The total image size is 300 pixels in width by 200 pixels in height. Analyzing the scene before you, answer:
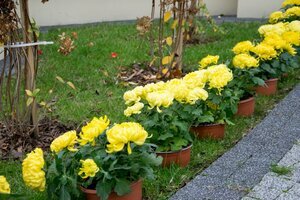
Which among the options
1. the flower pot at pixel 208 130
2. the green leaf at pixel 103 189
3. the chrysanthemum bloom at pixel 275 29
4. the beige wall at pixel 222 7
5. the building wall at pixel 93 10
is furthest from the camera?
the beige wall at pixel 222 7

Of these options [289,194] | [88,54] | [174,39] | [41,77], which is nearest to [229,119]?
[289,194]

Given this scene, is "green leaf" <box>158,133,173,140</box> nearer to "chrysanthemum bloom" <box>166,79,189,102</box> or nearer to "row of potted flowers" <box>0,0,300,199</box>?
"row of potted flowers" <box>0,0,300,199</box>

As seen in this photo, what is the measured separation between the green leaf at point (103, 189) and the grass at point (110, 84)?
472 mm

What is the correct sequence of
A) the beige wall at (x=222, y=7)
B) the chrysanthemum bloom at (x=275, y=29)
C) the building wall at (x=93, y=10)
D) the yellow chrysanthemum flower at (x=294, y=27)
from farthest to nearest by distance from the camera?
A: the beige wall at (x=222, y=7) → the building wall at (x=93, y=10) → the yellow chrysanthemum flower at (x=294, y=27) → the chrysanthemum bloom at (x=275, y=29)

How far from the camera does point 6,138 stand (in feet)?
13.6

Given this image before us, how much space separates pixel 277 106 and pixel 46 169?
2605mm

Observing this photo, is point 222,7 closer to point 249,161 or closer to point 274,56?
point 274,56

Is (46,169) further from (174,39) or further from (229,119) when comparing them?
(174,39)

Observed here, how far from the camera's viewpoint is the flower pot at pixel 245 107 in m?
4.55

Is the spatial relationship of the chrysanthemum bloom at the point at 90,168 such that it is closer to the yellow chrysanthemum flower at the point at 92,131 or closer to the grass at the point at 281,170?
the yellow chrysanthemum flower at the point at 92,131

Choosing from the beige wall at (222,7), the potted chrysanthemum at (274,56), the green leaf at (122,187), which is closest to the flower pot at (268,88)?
the potted chrysanthemum at (274,56)

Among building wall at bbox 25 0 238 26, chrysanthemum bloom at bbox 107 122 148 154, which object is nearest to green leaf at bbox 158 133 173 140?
chrysanthemum bloom at bbox 107 122 148 154

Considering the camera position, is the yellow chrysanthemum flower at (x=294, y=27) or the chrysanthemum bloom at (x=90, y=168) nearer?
the chrysanthemum bloom at (x=90, y=168)

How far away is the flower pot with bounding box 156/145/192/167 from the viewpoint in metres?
3.51
